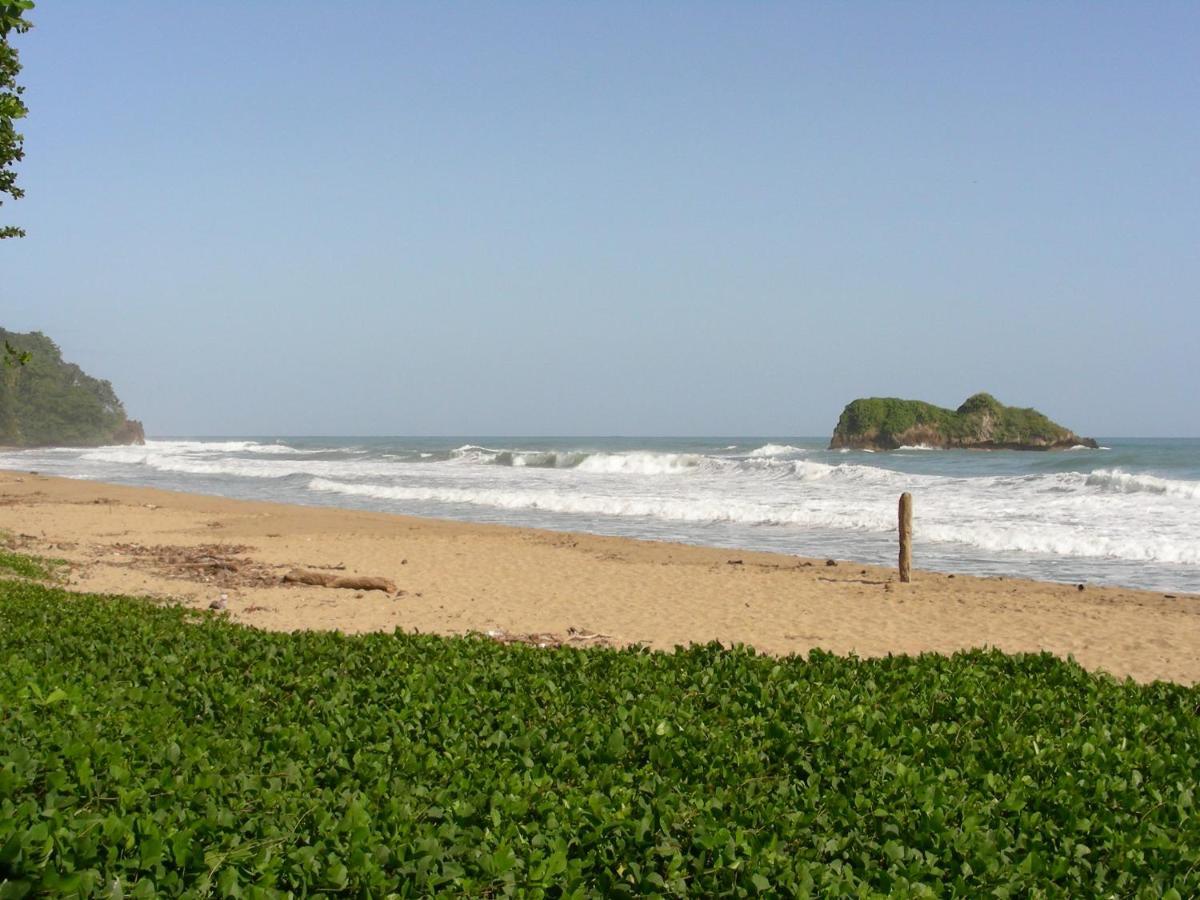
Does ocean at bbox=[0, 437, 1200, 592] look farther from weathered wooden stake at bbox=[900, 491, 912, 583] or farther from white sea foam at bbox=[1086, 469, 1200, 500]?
weathered wooden stake at bbox=[900, 491, 912, 583]

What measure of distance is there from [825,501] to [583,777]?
93.9 feet

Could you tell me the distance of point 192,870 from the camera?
298 centimetres

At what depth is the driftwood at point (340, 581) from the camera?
14891 millimetres

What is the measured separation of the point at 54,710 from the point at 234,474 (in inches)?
2010

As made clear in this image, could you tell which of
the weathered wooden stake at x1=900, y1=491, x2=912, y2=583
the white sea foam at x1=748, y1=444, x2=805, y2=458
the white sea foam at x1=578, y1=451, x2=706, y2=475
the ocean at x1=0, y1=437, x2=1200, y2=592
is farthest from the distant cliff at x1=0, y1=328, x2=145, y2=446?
the weathered wooden stake at x1=900, y1=491, x2=912, y2=583

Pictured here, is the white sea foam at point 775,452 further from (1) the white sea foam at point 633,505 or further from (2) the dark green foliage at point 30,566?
(2) the dark green foliage at point 30,566

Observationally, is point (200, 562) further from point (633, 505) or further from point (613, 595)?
point (633, 505)

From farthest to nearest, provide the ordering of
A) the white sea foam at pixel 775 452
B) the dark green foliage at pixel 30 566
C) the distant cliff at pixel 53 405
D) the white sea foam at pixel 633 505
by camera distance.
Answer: the distant cliff at pixel 53 405 → the white sea foam at pixel 775 452 → the white sea foam at pixel 633 505 → the dark green foliage at pixel 30 566

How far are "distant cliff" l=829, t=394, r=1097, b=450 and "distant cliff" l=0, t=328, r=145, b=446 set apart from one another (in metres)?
79.0

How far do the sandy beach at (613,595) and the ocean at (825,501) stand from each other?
10.0 feet

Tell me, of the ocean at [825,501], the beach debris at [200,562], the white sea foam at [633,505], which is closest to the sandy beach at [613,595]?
the beach debris at [200,562]

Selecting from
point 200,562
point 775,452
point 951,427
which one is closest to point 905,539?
point 200,562

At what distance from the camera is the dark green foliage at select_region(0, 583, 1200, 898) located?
3127mm

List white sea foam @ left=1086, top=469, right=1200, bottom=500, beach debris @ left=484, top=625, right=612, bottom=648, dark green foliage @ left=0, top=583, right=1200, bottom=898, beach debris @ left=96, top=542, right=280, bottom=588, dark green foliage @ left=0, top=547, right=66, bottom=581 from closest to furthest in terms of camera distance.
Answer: dark green foliage @ left=0, top=583, right=1200, bottom=898, beach debris @ left=484, top=625, right=612, bottom=648, dark green foliage @ left=0, top=547, right=66, bottom=581, beach debris @ left=96, top=542, right=280, bottom=588, white sea foam @ left=1086, top=469, right=1200, bottom=500
